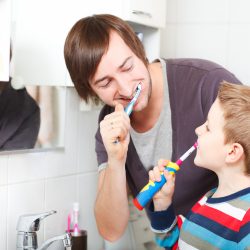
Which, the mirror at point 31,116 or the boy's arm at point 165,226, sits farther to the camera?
the mirror at point 31,116

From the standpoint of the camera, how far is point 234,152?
110 cm

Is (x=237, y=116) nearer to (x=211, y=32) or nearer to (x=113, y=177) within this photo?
(x=113, y=177)

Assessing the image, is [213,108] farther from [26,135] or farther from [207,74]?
[26,135]

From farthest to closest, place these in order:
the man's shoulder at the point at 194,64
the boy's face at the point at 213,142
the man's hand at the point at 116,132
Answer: the man's shoulder at the point at 194,64 → the man's hand at the point at 116,132 → the boy's face at the point at 213,142

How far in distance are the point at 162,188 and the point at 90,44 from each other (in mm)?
418

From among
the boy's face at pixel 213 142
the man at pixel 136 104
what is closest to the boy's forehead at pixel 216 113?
the boy's face at pixel 213 142

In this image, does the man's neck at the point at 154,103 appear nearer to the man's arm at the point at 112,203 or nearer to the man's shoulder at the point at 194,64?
the man's shoulder at the point at 194,64

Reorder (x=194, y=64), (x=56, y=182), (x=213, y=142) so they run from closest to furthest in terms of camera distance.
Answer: (x=213, y=142) → (x=194, y=64) → (x=56, y=182)

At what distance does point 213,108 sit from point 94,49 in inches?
13.3

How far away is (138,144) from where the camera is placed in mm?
1411

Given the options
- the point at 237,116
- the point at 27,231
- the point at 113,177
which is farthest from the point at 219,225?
the point at 27,231

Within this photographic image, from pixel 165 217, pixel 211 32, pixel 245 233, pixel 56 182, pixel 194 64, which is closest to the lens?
pixel 245 233

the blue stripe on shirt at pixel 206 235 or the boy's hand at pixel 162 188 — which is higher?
the boy's hand at pixel 162 188

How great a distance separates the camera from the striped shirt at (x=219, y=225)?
104 cm
